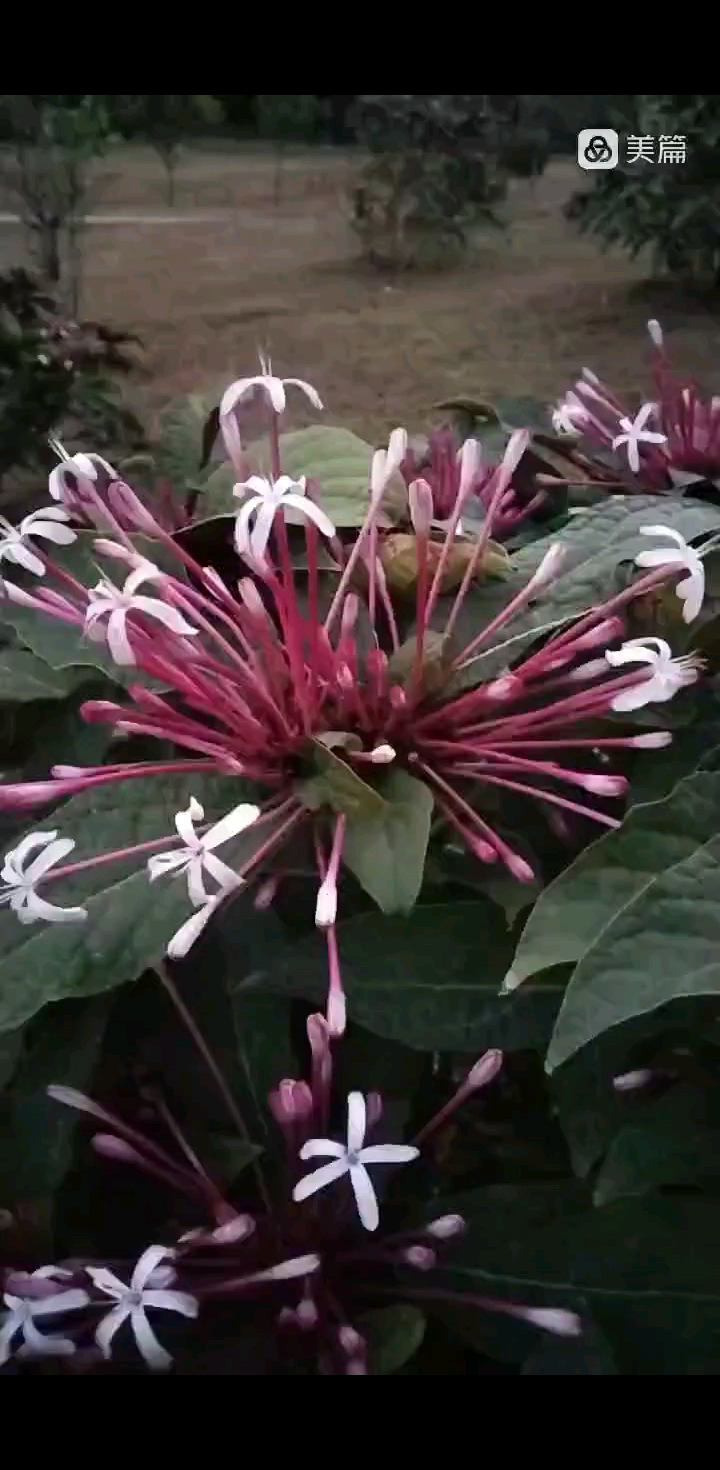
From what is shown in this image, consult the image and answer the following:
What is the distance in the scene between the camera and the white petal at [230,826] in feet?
0.77

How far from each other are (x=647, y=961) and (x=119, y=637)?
110 millimetres

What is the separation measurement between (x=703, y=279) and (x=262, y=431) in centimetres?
49

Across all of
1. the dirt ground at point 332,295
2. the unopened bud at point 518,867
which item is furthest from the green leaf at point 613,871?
the dirt ground at point 332,295

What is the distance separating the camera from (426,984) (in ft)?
0.87

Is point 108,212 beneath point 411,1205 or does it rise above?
above

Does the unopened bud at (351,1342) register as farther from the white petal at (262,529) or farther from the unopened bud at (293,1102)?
the white petal at (262,529)

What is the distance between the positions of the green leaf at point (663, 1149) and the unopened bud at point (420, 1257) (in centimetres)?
3

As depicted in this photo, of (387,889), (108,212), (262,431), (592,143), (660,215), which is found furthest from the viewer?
(108,212)

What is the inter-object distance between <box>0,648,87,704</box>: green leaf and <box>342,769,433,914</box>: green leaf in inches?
3.9

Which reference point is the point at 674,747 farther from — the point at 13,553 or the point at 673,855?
the point at 13,553

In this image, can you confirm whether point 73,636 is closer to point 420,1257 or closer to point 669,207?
point 420,1257

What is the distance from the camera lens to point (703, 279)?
0.77 metres

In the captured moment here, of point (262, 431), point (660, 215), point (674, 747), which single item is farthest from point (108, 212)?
point (674, 747)
